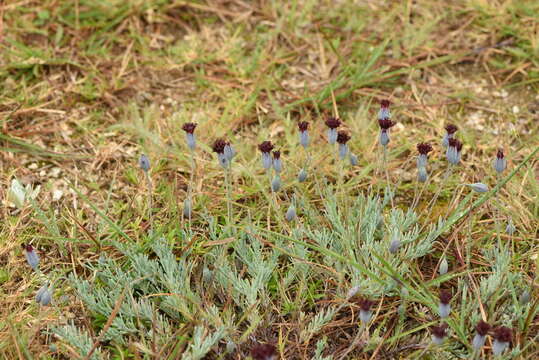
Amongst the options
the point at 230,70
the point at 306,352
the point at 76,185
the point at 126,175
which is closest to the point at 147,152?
the point at 126,175

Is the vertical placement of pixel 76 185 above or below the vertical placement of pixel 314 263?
below

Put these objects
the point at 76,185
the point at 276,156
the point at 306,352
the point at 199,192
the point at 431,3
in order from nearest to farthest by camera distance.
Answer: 1. the point at 306,352
2. the point at 276,156
3. the point at 199,192
4. the point at 76,185
5. the point at 431,3

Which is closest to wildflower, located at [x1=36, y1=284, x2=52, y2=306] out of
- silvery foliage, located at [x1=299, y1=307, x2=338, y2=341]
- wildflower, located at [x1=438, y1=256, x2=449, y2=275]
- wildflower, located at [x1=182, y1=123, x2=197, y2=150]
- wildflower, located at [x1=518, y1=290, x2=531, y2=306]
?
wildflower, located at [x1=182, y1=123, x2=197, y2=150]

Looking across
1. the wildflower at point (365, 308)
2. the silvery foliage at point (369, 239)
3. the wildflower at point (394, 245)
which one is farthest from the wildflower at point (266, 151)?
the wildflower at point (365, 308)

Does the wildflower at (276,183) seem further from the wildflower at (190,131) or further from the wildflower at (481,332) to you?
the wildflower at (481,332)

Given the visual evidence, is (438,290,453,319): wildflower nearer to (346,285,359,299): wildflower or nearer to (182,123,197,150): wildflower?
(346,285,359,299): wildflower

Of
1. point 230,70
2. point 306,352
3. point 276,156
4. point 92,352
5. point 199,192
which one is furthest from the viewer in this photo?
point 230,70

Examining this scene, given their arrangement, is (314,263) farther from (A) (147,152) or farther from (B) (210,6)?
(B) (210,6)
